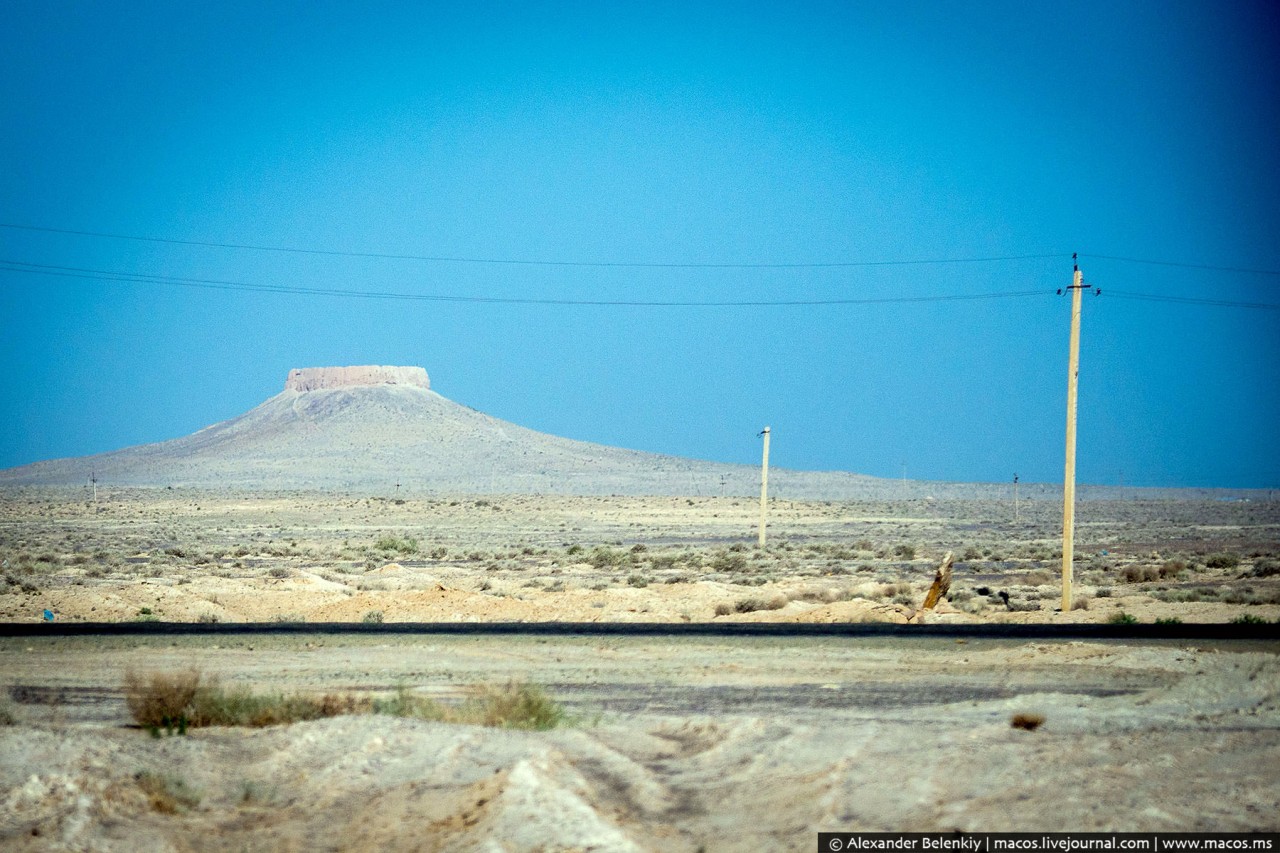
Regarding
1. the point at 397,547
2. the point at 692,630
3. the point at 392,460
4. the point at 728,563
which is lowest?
the point at 692,630

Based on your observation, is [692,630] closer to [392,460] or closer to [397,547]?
[397,547]

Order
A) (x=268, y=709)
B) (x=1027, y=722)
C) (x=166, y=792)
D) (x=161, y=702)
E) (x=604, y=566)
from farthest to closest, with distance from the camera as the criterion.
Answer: (x=604, y=566) < (x=268, y=709) < (x=161, y=702) < (x=1027, y=722) < (x=166, y=792)

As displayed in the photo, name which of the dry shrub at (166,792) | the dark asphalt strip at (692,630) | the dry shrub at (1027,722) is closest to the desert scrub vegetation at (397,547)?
the dark asphalt strip at (692,630)

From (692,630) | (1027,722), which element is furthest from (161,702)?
(692,630)

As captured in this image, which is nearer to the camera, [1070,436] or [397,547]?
[1070,436]

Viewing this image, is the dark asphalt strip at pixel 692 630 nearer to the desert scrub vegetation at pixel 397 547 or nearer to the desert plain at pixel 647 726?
the desert plain at pixel 647 726

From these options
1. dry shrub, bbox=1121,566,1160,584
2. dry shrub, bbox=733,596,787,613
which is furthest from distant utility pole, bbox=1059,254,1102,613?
dry shrub, bbox=1121,566,1160,584

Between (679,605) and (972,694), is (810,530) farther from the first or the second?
(972,694)
